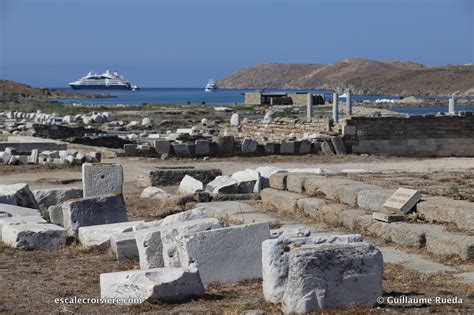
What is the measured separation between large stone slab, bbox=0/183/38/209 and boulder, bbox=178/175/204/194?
3.11 m

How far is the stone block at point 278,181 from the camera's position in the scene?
1531cm

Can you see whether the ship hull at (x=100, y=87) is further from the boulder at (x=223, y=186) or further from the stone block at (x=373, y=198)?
the stone block at (x=373, y=198)

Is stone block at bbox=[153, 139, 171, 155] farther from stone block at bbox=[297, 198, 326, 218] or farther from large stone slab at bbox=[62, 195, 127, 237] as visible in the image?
large stone slab at bbox=[62, 195, 127, 237]

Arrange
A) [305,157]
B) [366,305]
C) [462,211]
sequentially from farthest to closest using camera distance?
[305,157] → [462,211] → [366,305]

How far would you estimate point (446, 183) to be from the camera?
14.3m

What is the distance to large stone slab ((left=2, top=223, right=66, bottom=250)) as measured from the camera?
10977 mm

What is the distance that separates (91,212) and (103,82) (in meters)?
180

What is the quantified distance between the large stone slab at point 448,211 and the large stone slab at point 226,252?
269 centimetres

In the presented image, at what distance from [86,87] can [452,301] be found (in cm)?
18873

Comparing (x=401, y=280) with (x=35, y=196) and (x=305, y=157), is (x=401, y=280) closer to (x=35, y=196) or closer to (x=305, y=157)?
(x=35, y=196)

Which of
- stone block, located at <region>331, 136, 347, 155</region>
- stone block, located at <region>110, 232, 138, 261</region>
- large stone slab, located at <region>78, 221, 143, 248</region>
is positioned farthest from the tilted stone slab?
stone block, located at <region>331, 136, 347, 155</region>

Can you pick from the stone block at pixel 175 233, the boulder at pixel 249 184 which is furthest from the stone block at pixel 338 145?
the stone block at pixel 175 233

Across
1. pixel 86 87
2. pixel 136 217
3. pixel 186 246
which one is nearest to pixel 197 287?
pixel 186 246

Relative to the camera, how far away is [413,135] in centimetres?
2592
